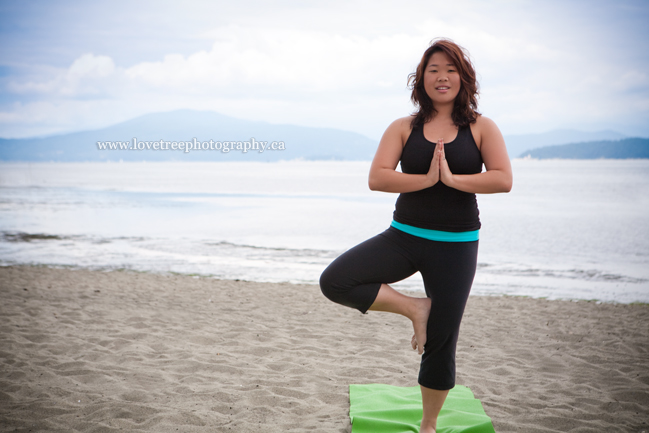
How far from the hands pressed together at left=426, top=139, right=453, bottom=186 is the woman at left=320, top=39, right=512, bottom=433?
9 cm

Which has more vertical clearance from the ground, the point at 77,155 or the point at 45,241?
the point at 77,155

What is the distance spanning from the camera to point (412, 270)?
2.46m

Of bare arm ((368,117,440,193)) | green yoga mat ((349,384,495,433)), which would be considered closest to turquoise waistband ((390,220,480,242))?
bare arm ((368,117,440,193))

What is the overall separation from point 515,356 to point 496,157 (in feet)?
9.95

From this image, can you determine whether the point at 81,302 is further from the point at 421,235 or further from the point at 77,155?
A: the point at 77,155

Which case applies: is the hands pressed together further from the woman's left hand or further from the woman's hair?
the woman's hair

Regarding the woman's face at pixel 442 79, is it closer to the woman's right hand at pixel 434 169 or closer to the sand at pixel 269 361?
the woman's right hand at pixel 434 169

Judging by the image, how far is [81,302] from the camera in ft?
20.8

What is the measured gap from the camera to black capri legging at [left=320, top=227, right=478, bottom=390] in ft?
7.75

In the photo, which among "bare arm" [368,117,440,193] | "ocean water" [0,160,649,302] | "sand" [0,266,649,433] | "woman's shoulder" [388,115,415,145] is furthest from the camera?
"ocean water" [0,160,649,302]

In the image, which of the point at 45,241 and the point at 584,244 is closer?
the point at 45,241

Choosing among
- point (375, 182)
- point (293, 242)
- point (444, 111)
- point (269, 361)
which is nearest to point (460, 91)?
point (444, 111)

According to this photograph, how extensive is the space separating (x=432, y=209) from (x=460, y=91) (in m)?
0.62

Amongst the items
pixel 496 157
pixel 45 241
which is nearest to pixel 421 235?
pixel 496 157
